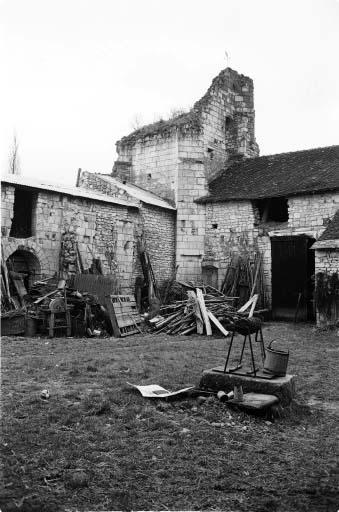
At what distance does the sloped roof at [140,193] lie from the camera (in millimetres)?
18688

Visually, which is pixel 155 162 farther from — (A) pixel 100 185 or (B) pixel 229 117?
(B) pixel 229 117

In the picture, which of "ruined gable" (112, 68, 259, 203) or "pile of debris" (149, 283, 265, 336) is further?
"ruined gable" (112, 68, 259, 203)

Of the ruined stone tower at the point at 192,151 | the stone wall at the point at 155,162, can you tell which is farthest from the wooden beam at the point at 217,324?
the stone wall at the point at 155,162

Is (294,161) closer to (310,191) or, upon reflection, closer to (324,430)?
(310,191)

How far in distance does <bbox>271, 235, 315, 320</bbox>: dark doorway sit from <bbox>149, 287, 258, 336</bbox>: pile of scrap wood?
6.00 feet

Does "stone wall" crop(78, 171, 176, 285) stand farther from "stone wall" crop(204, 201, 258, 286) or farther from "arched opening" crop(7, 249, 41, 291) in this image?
"arched opening" crop(7, 249, 41, 291)

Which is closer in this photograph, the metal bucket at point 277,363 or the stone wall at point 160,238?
the metal bucket at point 277,363

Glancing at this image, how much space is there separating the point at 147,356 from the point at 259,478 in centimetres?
584

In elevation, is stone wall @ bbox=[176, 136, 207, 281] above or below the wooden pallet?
above

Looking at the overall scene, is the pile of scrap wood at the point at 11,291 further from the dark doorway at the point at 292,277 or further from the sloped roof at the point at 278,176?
the dark doorway at the point at 292,277

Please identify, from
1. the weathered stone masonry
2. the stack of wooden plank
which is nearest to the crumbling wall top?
the weathered stone masonry

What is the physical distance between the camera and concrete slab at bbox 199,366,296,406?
634 centimetres

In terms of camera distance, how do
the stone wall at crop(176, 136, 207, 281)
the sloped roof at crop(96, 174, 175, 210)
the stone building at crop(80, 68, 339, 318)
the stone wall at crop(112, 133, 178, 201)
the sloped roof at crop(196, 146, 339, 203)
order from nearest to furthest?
1. the stone building at crop(80, 68, 339, 318)
2. the sloped roof at crop(196, 146, 339, 203)
3. the sloped roof at crop(96, 174, 175, 210)
4. the stone wall at crop(176, 136, 207, 281)
5. the stone wall at crop(112, 133, 178, 201)

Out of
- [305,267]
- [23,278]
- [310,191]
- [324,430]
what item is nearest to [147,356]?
[324,430]
